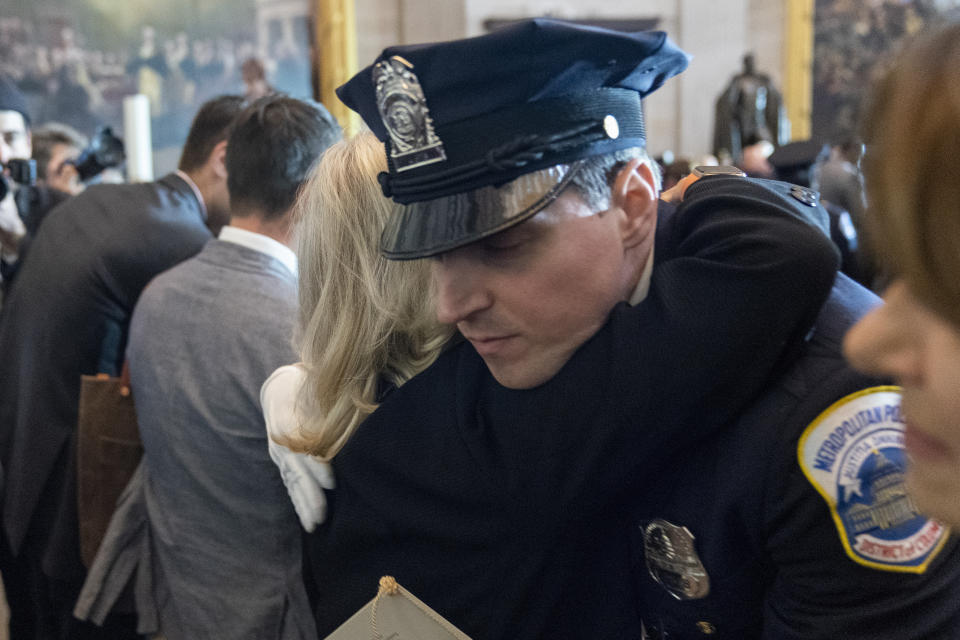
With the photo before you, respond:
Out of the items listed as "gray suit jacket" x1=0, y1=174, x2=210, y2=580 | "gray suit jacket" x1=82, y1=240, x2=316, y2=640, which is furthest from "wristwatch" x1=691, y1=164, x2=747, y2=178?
"gray suit jacket" x1=0, y1=174, x2=210, y2=580

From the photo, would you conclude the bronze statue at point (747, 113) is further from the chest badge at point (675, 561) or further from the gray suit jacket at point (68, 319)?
the chest badge at point (675, 561)

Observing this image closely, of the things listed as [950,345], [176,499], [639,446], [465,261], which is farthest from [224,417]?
[950,345]

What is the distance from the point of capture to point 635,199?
1.24 m

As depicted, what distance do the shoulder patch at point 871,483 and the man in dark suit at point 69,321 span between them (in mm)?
2304

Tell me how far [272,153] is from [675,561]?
5.20 ft

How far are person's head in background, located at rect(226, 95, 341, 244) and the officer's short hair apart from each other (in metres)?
1.25

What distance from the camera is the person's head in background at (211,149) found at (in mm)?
3045

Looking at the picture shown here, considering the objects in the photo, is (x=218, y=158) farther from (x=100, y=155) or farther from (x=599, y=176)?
(x=599, y=176)

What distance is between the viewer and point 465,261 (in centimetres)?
121

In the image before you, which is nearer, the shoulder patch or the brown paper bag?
the shoulder patch

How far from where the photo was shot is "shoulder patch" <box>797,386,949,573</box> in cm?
100

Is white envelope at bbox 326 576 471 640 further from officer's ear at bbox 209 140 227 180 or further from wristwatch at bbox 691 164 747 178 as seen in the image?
officer's ear at bbox 209 140 227 180

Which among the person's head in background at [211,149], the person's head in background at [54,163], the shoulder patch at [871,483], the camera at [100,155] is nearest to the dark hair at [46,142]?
the person's head in background at [54,163]

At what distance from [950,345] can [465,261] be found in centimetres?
76
